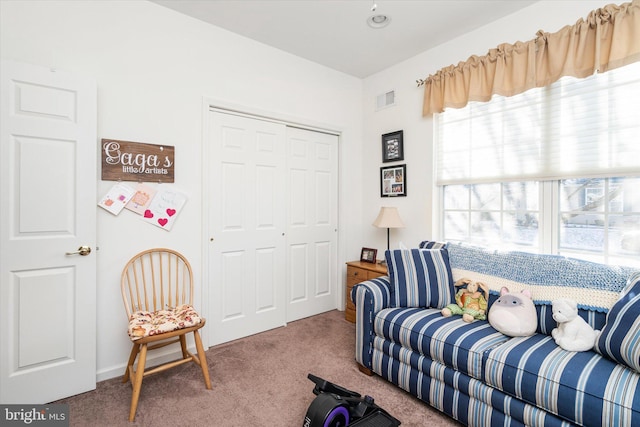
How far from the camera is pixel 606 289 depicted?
169 cm

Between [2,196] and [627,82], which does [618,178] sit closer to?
[627,82]

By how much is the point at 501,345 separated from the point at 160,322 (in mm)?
2014

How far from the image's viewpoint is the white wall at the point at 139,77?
78.5 inches

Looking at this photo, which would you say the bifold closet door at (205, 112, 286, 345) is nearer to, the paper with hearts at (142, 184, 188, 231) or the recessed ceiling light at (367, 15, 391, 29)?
the paper with hearts at (142, 184, 188, 231)

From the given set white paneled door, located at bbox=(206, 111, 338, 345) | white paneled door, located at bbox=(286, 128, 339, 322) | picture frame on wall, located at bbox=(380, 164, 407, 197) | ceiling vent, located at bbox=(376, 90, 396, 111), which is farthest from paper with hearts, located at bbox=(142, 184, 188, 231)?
ceiling vent, located at bbox=(376, 90, 396, 111)

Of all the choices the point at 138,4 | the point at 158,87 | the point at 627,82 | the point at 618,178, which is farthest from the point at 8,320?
the point at 627,82

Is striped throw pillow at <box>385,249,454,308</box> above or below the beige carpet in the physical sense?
above

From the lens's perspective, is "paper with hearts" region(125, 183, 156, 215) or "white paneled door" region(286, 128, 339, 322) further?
"white paneled door" region(286, 128, 339, 322)

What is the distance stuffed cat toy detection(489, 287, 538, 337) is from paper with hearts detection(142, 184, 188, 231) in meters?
2.34

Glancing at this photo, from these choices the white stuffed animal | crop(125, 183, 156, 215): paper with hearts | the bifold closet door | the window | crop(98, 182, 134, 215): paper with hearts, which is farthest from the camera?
the bifold closet door

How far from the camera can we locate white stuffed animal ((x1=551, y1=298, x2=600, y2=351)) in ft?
5.10

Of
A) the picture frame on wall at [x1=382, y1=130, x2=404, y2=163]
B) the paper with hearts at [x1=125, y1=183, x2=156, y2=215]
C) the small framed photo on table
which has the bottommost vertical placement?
the small framed photo on table

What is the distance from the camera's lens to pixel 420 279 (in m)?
2.24

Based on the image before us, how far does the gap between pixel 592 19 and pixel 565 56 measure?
0.75 ft
